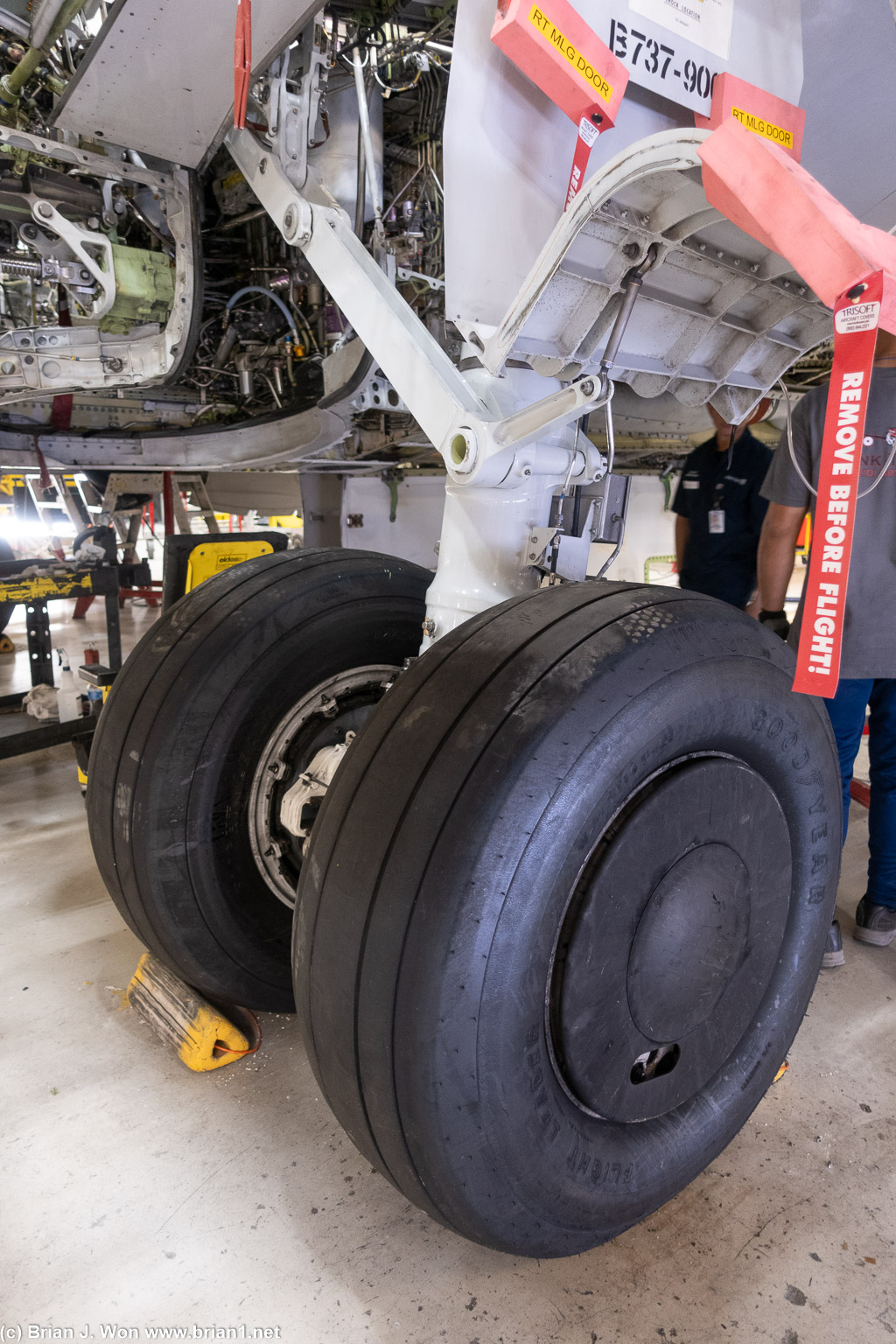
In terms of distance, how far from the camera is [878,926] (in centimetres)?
206

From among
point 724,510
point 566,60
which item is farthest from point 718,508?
point 566,60

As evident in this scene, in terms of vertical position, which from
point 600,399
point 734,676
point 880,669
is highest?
point 600,399

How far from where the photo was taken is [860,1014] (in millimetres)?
1758

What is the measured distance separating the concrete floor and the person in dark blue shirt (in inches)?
70.2

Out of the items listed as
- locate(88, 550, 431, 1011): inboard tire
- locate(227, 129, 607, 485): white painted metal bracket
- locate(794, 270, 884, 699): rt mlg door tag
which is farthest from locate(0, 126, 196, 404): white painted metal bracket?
locate(794, 270, 884, 699): rt mlg door tag

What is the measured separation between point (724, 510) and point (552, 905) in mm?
2419

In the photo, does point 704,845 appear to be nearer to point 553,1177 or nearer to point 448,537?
point 553,1177

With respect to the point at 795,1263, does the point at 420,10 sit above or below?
above

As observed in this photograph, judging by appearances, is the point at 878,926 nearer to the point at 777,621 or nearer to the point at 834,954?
the point at 834,954

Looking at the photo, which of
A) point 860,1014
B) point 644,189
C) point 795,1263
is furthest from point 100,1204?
point 644,189

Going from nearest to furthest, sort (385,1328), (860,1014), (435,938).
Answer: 1. (435,938)
2. (385,1328)
3. (860,1014)

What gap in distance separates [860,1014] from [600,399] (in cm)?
150

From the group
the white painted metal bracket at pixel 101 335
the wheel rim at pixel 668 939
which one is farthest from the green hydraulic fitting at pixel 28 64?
the wheel rim at pixel 668 939

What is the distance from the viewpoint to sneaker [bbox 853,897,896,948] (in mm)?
2062
